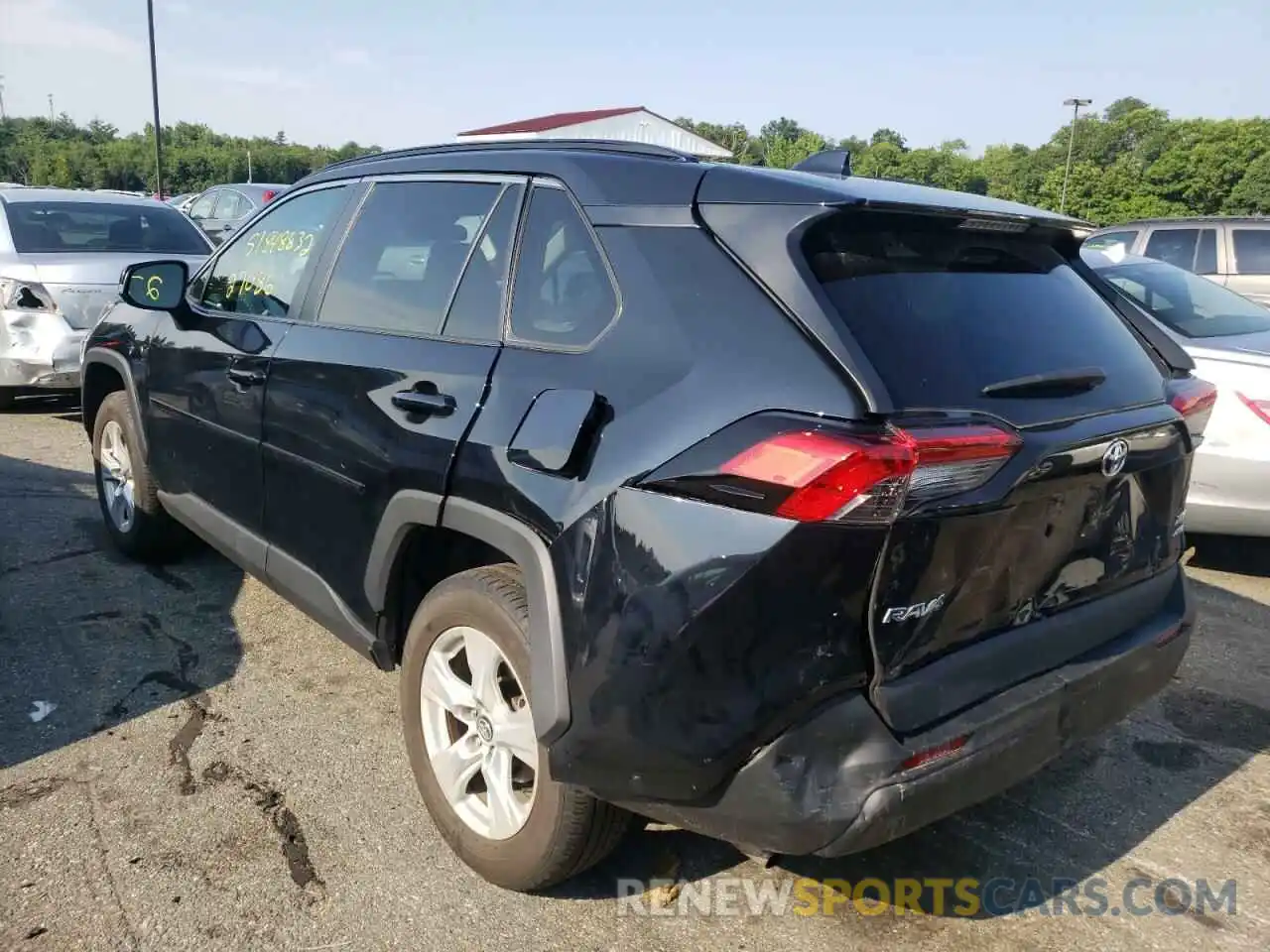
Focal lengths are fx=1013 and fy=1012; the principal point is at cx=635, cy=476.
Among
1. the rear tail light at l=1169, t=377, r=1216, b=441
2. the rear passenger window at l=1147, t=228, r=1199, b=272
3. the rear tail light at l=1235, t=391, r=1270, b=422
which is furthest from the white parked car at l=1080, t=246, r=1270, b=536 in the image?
the rear passenger window at l=1147, t=228, r=1199, b=272

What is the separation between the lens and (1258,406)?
476 centimetres

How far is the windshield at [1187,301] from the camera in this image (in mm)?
5477

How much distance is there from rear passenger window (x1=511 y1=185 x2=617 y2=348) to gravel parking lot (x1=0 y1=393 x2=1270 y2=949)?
1408 mm

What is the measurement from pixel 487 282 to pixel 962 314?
4.01 feet

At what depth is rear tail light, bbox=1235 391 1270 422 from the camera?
4.74 metres

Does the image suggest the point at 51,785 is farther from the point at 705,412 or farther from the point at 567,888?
the point at 705,412

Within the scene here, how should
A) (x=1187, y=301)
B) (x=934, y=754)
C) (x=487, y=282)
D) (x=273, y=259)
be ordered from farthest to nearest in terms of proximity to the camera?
(x=1187, y=301) < (x=273, y=259) < (x=487, y=282) < (x=934, y=754)

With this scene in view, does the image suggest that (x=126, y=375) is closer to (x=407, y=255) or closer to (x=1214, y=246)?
(x=407, y=255)

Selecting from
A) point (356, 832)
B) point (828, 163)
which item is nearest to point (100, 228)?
point (356, 832)

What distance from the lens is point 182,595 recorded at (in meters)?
4.42

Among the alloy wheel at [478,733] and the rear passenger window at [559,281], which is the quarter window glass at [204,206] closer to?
the rear passenger window at [559,281]

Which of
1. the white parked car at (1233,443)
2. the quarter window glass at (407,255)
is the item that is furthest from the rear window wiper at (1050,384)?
the white parked car at (1233,443)

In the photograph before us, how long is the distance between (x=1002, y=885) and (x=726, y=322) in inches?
66.0

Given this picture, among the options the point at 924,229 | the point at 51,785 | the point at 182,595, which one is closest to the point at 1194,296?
the point at 924,229
